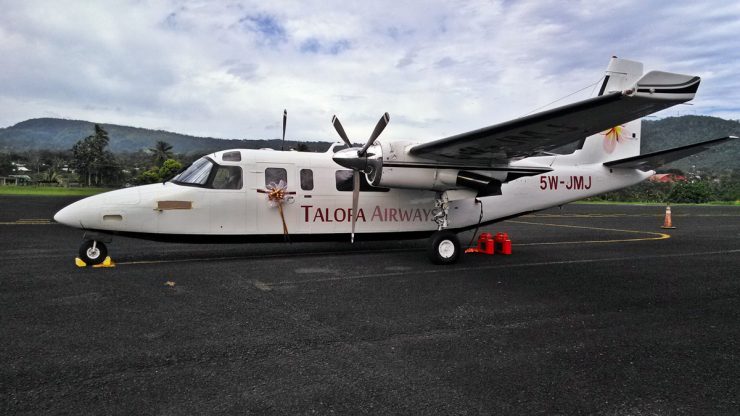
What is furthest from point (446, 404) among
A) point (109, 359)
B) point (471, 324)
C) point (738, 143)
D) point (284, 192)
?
point (738, 143)

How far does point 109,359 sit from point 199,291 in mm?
2752

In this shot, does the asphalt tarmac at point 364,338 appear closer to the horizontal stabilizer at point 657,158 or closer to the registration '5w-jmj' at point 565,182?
the horizontal stabilizer at point 657,158

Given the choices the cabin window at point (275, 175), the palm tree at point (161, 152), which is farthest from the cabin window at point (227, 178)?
the palm tree at point (161, 152)

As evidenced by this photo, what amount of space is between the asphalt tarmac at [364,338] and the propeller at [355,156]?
150 centimetres

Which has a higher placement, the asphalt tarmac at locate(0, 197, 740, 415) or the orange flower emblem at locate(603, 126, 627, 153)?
the orange flower emblem at locate(603, 126, 627, 153)

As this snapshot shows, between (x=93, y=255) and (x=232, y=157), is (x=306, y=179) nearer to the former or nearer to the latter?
(x=232, y=157)

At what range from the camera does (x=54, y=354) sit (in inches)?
174

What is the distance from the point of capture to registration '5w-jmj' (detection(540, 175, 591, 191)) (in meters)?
12.1

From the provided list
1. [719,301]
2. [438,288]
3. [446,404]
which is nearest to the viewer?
[446,404]

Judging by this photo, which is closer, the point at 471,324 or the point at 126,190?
the point at 471,324

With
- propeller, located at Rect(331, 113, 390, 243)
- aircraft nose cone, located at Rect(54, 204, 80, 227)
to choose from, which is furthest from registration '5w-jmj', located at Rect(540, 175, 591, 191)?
aircraft nose cone, located at Rect(54, 204, 80, 227)

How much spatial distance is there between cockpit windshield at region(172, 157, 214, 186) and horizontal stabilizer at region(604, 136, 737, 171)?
1052cm

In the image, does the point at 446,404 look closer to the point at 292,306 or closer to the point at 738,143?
the point at 292,306

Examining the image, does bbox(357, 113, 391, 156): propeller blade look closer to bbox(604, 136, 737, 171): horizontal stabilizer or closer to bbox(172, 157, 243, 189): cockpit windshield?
bbox(172, 157, 243, 189): cockpit windshield
